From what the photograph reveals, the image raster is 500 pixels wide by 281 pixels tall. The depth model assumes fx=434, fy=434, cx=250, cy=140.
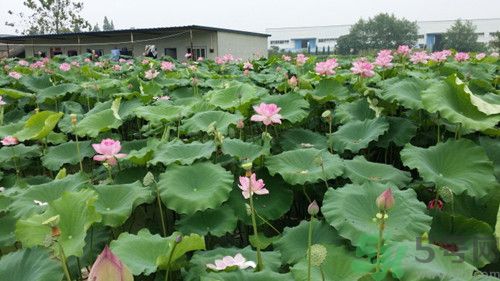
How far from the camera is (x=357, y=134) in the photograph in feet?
6.00

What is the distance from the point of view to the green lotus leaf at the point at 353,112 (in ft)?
6.66

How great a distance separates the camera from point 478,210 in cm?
139

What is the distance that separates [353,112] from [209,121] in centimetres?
69

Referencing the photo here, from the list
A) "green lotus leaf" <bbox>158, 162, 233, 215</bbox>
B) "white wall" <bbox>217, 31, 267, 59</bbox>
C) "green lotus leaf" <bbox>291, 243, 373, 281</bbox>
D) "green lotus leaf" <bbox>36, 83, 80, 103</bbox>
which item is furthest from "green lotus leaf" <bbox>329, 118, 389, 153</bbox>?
"white wall" <bbox>217, 31, 267, 59</bbox>

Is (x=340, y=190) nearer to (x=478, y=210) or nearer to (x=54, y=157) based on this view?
(x=478, y=210)

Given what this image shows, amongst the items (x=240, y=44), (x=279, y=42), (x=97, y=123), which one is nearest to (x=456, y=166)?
(x=97, y=123)

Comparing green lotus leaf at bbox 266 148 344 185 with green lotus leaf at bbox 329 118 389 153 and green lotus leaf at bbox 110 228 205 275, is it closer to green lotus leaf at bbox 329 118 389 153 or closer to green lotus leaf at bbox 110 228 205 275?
green lotus leaf at bbox 329 118 389 153

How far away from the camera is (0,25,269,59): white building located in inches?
650

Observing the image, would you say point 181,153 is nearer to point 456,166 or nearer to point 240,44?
point 456,166

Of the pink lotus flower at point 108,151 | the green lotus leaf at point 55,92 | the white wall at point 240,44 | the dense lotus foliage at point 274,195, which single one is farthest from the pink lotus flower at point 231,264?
the white wall at point 240,44

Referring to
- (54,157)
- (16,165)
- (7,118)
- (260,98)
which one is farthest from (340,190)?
(7,118)

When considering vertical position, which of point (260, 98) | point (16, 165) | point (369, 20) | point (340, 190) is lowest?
point (16, 165)

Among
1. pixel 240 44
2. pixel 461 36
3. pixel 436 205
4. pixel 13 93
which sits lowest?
pixel 436 205

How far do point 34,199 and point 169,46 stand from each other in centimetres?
1761
